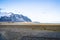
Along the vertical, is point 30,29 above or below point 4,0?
below

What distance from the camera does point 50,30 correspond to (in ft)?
5.94

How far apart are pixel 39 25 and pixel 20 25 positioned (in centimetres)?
27

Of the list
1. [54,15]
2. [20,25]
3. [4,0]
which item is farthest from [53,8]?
[4,0]

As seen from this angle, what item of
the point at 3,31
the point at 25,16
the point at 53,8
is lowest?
the point at 3,31

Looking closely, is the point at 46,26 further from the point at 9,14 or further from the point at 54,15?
the point at 9,14

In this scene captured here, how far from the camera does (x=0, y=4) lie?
6.14ft

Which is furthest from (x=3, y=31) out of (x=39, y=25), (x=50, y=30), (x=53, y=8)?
(x=53, y=8)

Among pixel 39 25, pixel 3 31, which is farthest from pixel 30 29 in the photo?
pixel 3 31

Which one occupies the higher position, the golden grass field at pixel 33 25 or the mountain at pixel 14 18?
the mountain at pixel 14 18

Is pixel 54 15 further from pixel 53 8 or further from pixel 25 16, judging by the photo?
pixel 25 16

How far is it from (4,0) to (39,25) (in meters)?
0.61

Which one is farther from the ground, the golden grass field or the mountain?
the mountain

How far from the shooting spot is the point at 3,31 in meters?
1.87

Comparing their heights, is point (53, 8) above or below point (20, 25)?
above
